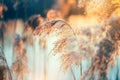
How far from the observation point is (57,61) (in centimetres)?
223

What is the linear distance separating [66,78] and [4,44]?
1.97 feet

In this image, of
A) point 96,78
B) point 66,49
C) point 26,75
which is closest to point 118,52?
point 96,78

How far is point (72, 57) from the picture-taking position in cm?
220

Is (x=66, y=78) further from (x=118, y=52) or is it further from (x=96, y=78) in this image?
(x=118, y=52)

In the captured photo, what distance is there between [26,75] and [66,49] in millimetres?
404

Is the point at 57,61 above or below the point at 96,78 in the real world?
above

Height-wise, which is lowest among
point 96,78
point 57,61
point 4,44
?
point 96,78

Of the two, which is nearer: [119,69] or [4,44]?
[119,69]

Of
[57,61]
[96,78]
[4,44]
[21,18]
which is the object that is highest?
[21,18]

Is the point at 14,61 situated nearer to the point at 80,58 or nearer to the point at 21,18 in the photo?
the point at 21,18

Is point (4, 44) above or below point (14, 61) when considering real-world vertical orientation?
above

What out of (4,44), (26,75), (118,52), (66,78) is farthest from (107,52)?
(4,44)

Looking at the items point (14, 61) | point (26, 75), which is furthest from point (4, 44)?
point (26, 75)

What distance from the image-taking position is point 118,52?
214 centimetres
